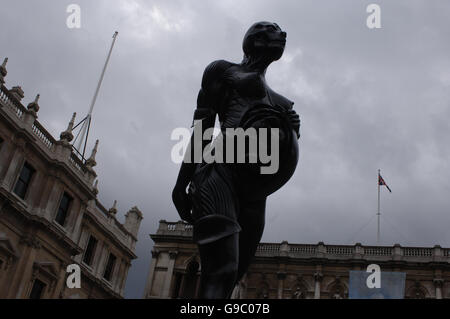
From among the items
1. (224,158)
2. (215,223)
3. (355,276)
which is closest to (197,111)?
(224,158)

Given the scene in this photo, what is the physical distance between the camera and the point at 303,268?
34.2 metres

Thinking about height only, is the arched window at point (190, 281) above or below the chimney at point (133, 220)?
below

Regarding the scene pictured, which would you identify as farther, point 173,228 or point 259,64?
point 173,228

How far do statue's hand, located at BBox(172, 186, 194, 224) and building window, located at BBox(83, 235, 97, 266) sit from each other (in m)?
27.4

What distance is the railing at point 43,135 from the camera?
24469 mm

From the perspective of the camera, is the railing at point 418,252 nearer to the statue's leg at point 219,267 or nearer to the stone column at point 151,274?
the stone column at point 151,274

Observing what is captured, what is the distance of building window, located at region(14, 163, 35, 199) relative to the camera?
23.3 meters

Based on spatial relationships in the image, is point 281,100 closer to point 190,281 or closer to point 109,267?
point 109,267

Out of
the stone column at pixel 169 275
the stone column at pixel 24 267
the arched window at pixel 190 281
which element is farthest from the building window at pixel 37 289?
the arched window at pixel 190 281

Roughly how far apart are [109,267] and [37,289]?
7.62 m

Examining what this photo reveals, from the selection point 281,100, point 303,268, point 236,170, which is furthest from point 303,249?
point 236,170

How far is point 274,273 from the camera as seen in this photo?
3438 centimetres

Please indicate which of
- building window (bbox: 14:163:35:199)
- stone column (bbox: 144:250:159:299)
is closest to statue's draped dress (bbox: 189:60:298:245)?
building window (bbox: 14:163:35:199)
